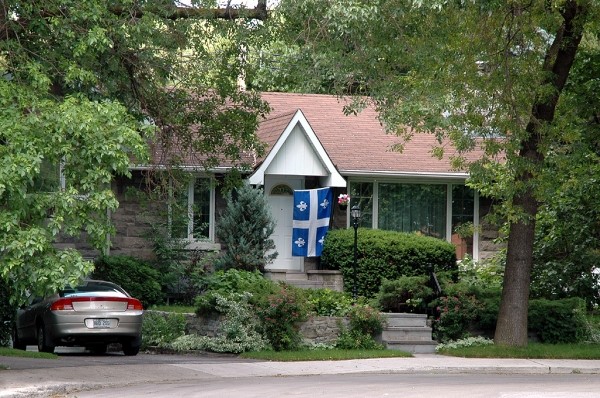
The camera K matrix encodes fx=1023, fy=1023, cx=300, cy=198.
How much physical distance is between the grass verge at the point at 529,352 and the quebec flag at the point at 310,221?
6788 mm

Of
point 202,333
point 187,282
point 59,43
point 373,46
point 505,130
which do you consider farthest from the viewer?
point 187,282

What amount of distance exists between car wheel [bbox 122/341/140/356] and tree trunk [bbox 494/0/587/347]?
23.2 ft

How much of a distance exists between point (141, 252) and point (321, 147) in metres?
5.29

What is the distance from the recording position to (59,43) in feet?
49.0

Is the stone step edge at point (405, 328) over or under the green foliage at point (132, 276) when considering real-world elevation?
under

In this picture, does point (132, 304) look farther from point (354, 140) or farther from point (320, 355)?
point (354, 140)

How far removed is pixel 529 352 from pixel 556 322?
1.76 m

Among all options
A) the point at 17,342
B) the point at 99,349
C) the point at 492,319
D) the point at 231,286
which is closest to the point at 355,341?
the point at 492,319

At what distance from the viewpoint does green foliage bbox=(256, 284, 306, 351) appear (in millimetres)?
19922

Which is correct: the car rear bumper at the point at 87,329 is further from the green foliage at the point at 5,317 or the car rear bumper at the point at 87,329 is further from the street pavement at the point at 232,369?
the green foliage at the point at 5,317

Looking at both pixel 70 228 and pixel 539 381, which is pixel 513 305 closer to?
pixel 539 381

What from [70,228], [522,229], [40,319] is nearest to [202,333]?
[40,319]

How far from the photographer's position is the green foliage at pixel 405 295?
72.8 ft

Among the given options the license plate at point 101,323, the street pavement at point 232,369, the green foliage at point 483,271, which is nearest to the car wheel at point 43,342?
the license plate at point 101,323
